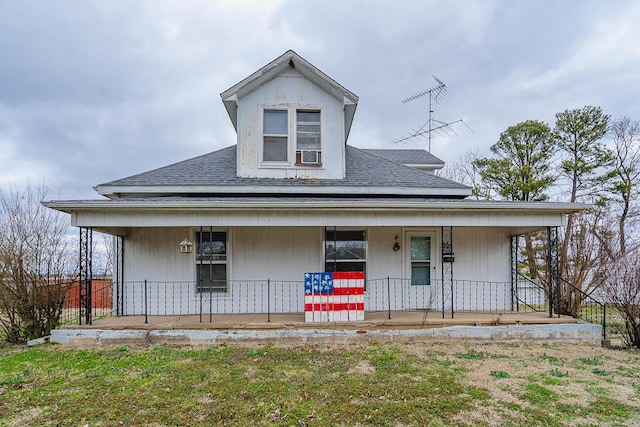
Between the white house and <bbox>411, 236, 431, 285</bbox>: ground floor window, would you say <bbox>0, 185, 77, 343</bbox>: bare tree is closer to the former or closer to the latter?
the white house

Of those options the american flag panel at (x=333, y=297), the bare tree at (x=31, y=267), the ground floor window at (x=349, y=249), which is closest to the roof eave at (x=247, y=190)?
the ground floor window at (x=349, y=249)

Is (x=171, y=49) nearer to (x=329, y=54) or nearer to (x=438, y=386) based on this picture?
(x=329, y=54)

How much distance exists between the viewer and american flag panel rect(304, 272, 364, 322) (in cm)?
689

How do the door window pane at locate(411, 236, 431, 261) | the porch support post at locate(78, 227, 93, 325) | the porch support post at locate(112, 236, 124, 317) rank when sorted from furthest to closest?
1. the door window pane at locate(411, 236, 431, 261)
2. the porch support post at locate(112, 236, 124, 317)
3. the porch support post at locate(78, 227, 93, 325)

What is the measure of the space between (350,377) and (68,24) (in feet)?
45.9

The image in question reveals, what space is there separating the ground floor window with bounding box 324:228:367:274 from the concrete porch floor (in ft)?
4.03

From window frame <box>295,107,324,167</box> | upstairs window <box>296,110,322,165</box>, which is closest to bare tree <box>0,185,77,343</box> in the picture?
window frame <box>295,107,324,167</box>

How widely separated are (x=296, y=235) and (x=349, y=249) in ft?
4.36

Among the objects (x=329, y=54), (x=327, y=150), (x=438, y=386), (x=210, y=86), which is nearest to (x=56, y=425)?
(x=438, y=386)

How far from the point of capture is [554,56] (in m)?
15.4

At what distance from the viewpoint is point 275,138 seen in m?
8.86

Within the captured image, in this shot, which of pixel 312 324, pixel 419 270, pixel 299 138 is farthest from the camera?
pixel 299 138

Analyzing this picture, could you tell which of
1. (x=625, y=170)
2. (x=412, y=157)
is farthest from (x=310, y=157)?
(x=625, y=170)

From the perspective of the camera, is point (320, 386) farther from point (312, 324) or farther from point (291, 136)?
point (291, 136)
